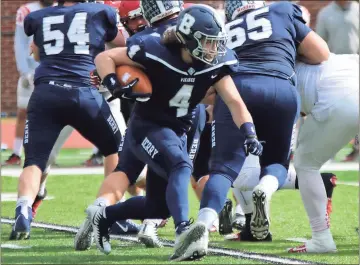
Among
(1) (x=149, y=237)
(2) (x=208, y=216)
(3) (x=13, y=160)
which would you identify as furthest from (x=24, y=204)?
(3) (x=13, y=160)

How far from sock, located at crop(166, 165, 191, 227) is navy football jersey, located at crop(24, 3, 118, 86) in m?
1.46

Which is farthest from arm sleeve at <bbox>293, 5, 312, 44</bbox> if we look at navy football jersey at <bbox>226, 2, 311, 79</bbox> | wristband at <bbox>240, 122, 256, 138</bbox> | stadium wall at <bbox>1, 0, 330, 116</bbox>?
stadium wall at <bbox>1, 0, 330, 116</bbox>

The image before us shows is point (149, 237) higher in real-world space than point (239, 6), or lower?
lower

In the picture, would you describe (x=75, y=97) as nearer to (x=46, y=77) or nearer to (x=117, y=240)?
(x=46, y=77)

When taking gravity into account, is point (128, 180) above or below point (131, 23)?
below

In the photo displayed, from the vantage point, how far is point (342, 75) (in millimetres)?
5820

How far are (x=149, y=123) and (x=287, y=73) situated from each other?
0.89m

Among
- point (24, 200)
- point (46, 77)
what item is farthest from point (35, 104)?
point (24, 200)

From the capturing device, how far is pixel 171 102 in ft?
17.6

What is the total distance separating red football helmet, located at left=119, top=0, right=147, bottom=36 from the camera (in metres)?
6.41

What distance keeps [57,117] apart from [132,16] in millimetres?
773

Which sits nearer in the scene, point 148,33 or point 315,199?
point 148,33

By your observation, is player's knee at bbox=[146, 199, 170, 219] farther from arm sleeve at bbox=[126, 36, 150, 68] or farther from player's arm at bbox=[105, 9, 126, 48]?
player's arm at bbox=[105, 9, 126, 48]

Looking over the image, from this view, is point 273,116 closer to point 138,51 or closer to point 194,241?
point 138,51
